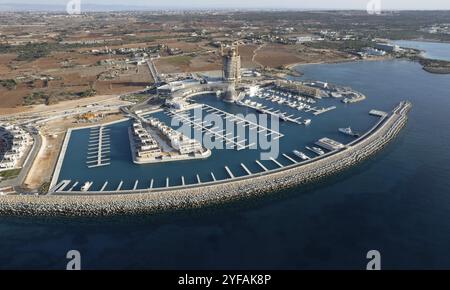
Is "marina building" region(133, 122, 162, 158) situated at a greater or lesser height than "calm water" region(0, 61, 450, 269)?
greater

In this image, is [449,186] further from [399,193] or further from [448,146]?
[448,146]

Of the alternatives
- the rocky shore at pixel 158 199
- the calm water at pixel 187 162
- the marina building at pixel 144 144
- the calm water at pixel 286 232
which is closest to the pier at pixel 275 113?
the calm water at pixel 187 162

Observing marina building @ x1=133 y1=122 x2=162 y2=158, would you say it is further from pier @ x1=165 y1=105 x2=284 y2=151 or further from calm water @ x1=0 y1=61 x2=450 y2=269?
calm water @ x1=0 y1=61 x2=450 y2=269

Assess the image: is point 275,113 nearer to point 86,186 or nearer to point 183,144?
point 183,144

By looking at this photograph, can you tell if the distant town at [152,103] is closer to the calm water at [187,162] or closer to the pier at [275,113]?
the pier at [275,113]

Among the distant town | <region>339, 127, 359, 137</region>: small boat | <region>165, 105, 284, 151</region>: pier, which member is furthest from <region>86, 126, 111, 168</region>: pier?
<region>339, 127, 359, 137</region>: small boat
